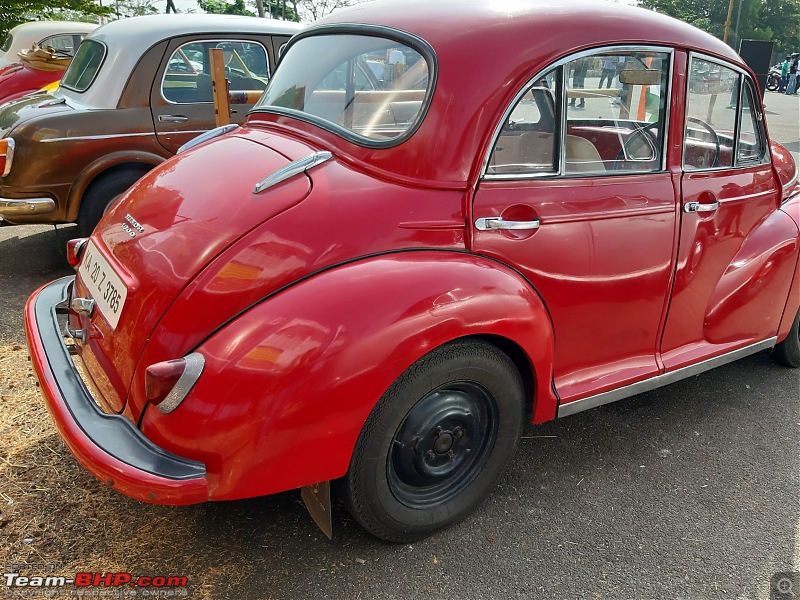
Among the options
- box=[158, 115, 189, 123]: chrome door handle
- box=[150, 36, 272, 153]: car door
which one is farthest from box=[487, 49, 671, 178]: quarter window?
box=[158, 115, 189, 123]: chrome door handle

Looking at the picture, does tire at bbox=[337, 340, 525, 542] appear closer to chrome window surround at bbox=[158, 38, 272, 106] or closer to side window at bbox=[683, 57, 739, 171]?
side window at bbox=[683, 57, 739, 171]

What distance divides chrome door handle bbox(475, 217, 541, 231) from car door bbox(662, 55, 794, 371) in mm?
→ 857

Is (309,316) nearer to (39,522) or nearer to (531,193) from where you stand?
(531,193)

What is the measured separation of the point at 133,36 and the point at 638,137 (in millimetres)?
4367

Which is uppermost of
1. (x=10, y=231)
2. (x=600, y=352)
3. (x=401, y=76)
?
(x=401, y=76)

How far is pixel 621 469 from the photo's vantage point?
2.89 metres

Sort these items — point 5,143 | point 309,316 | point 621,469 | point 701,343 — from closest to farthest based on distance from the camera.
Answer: point 309,316 → point 621,469 → point 701,343 → point 5,143

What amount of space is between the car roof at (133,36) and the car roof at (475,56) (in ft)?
11.3

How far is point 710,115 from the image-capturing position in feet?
9.79

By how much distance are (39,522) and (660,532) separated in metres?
2.42

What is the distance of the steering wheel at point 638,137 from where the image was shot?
2.72 meters

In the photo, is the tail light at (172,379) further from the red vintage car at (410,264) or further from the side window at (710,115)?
the side window at (710,115)

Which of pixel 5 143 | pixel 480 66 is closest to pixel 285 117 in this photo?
pixel 480 66

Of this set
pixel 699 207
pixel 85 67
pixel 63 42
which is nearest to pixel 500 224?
pixel 699 207
